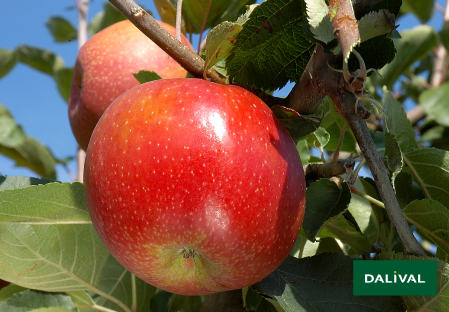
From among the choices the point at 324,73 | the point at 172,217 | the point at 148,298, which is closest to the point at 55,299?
the point at 148,298

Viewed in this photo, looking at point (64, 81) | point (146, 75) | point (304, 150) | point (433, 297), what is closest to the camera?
point (433, 297)

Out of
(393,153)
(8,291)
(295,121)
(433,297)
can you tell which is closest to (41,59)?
(8,291)

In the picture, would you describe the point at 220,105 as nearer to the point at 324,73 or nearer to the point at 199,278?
the point at 324,73

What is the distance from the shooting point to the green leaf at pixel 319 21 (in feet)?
2.11

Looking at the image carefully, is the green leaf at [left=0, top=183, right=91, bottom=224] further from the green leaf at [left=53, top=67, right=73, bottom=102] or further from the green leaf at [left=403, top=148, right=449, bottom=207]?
the green leaf at [left=53, top=67, right=73, bottom=102]

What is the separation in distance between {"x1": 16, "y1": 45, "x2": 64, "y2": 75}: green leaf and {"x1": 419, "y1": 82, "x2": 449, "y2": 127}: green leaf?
186 centimetres

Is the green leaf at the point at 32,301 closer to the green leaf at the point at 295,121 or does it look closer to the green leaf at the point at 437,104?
the green leaf at the point at 295,121

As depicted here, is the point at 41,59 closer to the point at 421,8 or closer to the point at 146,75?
the point at 146,75

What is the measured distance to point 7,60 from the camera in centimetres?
255

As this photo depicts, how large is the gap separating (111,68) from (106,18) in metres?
1.41

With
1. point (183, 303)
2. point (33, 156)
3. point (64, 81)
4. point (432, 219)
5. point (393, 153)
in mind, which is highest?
point (393, 153)

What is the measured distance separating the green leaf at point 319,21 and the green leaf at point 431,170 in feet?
1.69

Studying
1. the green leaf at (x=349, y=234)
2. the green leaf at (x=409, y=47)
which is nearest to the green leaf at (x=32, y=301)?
the green leaf at (x=349, y=234)

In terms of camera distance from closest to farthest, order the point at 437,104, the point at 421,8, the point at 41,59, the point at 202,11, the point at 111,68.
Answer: the point at 111,68
the point at 202,11
the point at 437,104
the point at 41,59
the point at 421,8
